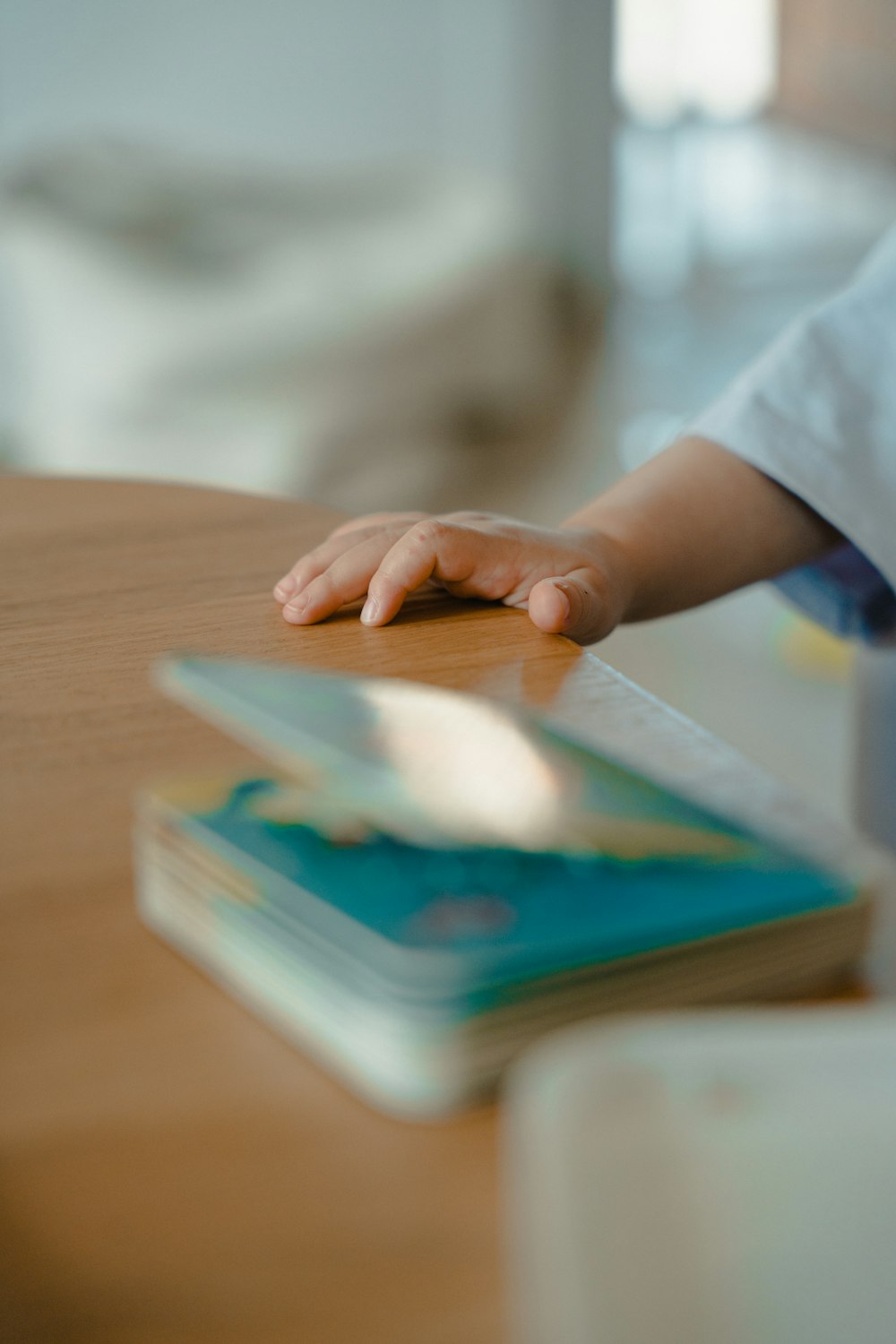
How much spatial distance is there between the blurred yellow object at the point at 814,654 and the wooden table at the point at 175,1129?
49.2 inches

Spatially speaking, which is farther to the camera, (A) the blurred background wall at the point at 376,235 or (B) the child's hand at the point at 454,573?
(A) the blurred background wall at the point at 376,235

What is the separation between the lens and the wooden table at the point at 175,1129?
21cm

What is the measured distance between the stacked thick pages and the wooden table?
0.01 meters

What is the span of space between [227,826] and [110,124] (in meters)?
2.10

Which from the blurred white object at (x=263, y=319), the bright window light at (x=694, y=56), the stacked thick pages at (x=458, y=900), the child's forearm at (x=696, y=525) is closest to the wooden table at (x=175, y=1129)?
the stacked thick pages at (x=458, y=900)

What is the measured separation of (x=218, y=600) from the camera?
522mm

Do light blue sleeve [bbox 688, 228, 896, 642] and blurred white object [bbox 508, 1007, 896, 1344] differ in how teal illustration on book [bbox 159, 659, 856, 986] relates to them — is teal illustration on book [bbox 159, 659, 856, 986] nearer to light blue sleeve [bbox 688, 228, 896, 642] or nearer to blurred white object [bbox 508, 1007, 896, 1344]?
blurred white object [bbox 508, 1007, 896, 1344]

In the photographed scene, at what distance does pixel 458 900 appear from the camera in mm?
257

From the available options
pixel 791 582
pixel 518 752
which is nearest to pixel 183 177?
pixel 791 582

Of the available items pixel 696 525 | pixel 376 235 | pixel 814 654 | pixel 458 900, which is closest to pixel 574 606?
pixel 696 525

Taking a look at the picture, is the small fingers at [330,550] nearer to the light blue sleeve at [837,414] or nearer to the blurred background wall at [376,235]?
the light blue sleeve at [837,414]

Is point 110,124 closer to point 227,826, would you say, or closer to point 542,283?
point 542,283

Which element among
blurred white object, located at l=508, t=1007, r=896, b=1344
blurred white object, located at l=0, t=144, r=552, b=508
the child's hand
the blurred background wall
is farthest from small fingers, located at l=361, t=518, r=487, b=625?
blurred white object, located at l=0, t=144, r=552, b=508

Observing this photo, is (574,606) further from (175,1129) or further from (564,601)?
(175,1129)
